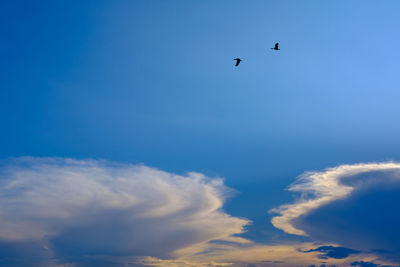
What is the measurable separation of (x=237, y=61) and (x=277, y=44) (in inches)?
623

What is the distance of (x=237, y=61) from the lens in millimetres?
Result: 112375

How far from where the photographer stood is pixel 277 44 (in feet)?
357
